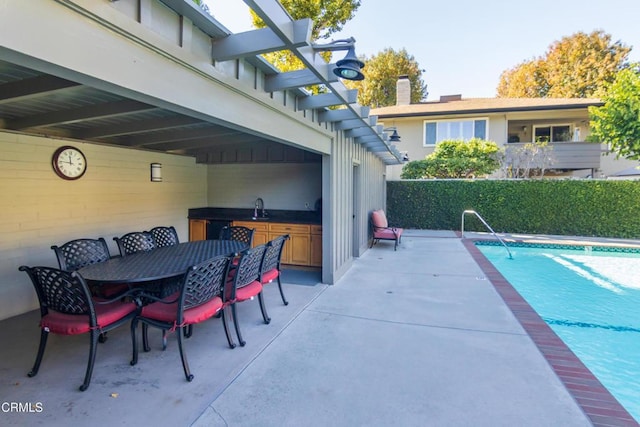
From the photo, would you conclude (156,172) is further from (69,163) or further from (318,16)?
(318,16)

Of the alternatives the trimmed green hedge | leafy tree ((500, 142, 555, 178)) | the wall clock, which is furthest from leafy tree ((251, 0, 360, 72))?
leafy tree ((500, 142, 555, 178))

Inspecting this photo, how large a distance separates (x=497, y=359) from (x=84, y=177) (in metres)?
5.91

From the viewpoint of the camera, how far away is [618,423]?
2.23 meters

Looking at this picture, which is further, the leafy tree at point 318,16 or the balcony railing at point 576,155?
the balcony railing at point 576,155

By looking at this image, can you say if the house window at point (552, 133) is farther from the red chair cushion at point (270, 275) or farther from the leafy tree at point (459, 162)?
the red chair cushion at point (270, 275)

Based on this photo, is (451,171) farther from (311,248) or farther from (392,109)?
(311,248)

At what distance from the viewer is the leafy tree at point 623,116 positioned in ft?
30.5

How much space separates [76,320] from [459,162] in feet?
40.6

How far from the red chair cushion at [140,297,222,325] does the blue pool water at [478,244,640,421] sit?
138 inches

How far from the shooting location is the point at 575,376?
9.21ft

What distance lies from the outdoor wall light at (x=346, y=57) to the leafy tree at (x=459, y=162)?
10.8 metres

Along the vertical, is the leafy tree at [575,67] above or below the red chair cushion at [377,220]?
above

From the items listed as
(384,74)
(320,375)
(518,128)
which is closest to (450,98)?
(518,128)

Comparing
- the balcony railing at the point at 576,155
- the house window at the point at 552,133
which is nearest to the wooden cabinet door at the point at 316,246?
the balcony railing at the point at 576,155
